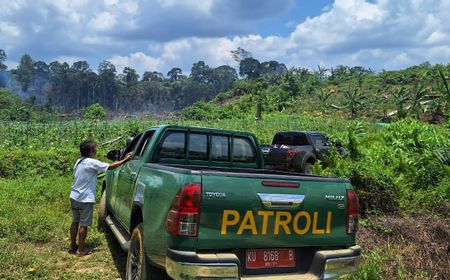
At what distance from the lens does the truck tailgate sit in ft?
11.8

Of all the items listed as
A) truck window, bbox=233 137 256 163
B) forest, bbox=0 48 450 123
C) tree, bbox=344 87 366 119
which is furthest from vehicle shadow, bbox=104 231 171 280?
tree, bbox=344 87 366 119

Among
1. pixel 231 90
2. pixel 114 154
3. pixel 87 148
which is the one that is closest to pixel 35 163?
pixel 114 154

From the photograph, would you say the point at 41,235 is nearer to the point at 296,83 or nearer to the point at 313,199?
the point at 313,199

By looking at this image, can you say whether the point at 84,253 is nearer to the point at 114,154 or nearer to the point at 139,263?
the point at 114,154

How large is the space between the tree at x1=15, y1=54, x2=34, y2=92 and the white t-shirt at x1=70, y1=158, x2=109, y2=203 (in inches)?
4945

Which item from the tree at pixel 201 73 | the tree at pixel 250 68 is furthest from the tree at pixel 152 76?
the tree at pixel 250 68

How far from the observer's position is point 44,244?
263 inches

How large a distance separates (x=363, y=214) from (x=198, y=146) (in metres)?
3.82

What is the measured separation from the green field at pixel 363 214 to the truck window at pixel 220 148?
1.89 m

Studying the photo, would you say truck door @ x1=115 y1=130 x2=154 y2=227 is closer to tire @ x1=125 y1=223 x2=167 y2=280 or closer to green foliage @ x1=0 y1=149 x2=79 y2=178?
tire @ x1=125 y1=223 x2=167 y2=280

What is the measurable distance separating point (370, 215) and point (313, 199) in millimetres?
4428

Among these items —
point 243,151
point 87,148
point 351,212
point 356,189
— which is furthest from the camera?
Result: point 356,189

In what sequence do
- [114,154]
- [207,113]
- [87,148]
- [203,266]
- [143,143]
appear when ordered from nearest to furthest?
[203,266] < [143,143] < [87,148] < [114,154] < [207,113]

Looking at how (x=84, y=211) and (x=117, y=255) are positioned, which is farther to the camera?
→ (x=117, y=255)
